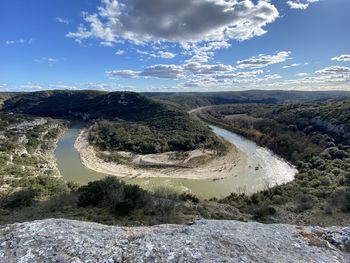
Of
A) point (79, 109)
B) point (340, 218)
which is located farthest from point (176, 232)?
point (79, 109)

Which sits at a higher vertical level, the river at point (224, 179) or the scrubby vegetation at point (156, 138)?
the scrubby vegetation at point (156, 138)

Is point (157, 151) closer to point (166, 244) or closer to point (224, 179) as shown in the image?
point (224, 179)

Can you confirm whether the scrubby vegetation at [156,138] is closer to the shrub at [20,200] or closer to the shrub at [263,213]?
the shrub at [20,200]

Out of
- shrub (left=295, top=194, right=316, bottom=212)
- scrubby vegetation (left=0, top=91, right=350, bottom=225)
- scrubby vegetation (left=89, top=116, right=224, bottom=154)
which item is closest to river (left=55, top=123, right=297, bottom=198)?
scrubby vegetation (left=0, top=91, right=350, bottom=225)

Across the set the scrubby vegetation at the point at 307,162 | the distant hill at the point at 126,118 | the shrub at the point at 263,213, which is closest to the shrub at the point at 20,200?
the shrub at the point at 263,213

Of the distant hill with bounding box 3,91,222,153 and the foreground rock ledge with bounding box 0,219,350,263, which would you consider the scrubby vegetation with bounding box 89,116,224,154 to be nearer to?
the distant hill with bounding box 3,91,222,153
